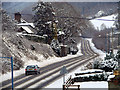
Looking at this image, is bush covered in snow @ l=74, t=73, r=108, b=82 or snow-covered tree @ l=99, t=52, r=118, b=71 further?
snow-covered tree @ l=99, t=52, r=118, b=71

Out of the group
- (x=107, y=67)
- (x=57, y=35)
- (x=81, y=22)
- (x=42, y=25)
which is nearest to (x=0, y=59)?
(x=107, y=67)

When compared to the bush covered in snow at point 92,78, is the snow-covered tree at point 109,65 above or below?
above

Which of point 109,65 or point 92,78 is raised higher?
point 109,65

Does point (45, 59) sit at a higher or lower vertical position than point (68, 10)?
lower

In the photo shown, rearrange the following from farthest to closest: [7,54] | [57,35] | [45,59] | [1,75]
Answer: [57,35], [45,59], [7,54], [1,75]

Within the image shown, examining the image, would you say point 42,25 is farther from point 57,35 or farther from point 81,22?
point 81,22

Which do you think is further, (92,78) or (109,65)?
(109,65)

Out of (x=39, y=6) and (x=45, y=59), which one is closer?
(x=45, y=59)

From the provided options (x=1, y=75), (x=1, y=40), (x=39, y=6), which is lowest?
(x=1, y=75)

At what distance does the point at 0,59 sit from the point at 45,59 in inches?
694

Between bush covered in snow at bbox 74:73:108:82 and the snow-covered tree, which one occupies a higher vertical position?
the snow-covered tree

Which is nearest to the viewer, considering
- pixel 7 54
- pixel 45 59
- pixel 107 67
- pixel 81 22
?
pixel 107 67

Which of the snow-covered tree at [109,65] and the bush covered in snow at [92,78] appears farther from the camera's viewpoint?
the snow-covered tree at [109,65]

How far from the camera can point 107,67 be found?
27.3 m
